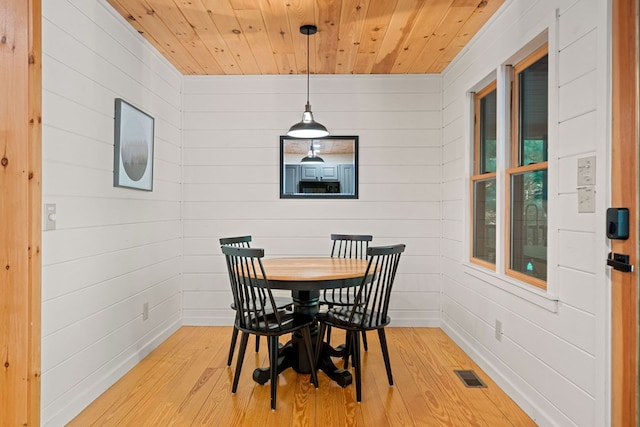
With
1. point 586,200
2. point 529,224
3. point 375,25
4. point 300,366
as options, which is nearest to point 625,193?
point 586,200

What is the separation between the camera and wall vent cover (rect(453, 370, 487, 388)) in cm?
279

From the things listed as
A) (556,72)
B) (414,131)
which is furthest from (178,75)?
(556,72)

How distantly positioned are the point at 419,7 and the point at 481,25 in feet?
2.05

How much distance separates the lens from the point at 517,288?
2.55 meters

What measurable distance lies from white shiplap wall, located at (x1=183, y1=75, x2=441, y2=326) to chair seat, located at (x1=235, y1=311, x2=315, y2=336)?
1.54 m

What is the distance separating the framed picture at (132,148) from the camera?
2844 mm

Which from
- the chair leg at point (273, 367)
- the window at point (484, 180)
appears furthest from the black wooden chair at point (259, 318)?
the window at point (484, 180)

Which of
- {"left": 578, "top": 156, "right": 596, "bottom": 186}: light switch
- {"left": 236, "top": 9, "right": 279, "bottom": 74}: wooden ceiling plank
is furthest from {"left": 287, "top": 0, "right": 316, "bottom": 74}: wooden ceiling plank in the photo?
{"left": 578, "top": 156, "right": 596, "bottom": 186}: light switch

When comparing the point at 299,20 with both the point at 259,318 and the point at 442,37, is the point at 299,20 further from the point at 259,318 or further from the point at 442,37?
the point at 259,318

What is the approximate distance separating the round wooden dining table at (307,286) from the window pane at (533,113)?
130 cm

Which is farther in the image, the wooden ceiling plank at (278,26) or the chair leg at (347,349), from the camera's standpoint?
the chair leg at (347,349)

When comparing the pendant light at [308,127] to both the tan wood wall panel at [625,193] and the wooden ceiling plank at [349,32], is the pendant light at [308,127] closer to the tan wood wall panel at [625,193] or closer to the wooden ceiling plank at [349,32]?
the wooden ceiling plank at [349,32]

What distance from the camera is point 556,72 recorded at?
2148mm

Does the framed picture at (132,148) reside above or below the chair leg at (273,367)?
above
